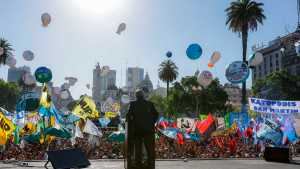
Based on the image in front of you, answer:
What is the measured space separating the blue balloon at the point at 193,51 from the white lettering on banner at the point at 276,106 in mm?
4603

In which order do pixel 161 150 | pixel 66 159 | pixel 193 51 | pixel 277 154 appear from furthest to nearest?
pixel 193 51, pixel 161 150, pixel 277 154, pixel 66 159

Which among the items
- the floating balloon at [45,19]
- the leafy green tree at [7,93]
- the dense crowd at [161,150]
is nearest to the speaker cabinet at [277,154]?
the dense crowd at [161,150]

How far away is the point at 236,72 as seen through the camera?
90.3ft

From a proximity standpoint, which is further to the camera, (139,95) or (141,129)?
(139,95)

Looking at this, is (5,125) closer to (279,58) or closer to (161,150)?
(161,150)

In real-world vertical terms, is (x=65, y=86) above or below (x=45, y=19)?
below

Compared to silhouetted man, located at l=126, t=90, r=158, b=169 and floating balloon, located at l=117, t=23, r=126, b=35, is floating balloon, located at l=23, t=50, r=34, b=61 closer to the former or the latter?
floating balloon, located at l=117, t=23, r=126, b=35

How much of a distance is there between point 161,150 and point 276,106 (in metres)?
7.82

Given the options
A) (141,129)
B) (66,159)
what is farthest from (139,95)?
(66,159)

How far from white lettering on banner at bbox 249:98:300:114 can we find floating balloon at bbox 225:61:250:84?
2.32 meters

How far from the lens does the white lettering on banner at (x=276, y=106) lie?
2517 cm

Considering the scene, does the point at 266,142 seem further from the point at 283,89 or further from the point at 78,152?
the point at 283,89

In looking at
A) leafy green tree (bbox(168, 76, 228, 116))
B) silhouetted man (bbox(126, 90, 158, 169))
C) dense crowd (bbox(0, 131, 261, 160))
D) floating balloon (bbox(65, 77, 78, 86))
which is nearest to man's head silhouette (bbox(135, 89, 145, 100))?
silhouetted man (bbox(126, 90, 158, 169))

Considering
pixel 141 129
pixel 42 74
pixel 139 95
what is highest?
pixel 42 74
